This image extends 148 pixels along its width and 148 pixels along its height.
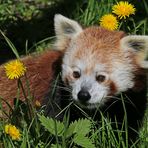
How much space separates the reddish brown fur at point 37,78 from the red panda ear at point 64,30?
101 millimetres

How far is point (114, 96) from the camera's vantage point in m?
4.88

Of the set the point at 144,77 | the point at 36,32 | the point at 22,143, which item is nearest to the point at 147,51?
the point at 144,77

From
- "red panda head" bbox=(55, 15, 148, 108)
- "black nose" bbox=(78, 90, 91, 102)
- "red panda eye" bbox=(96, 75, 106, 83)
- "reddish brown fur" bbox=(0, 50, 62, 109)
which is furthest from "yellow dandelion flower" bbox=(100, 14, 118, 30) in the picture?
"black nose" bbox=(78, 90, 91, 102)

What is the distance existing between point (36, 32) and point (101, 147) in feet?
8.96

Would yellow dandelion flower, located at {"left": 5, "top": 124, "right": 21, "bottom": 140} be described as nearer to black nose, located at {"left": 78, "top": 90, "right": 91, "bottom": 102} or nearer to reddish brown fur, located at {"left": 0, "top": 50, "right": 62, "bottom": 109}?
black nose, located at {"left": 78, "top": 90, "right": 91, "bottom": 102}

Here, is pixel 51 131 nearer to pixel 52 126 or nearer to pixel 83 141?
pixel 52 126

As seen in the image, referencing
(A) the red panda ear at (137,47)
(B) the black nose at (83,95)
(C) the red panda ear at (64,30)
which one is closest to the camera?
(B) the black nose at (83,95)

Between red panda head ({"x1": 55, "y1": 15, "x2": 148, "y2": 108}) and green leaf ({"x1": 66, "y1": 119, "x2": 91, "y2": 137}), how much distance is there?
0.32 metres

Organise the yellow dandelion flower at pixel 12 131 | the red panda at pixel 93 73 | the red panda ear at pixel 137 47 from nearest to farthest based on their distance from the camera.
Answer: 1. the yellow dandelion flower at pixel 12 131
2. the red panda at pixel 93 73
3. the red panda ear at pixel 137 47

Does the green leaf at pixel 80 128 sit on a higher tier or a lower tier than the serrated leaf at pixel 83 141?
higher

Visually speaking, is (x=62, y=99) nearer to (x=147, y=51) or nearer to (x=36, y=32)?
(x=147, y=51)

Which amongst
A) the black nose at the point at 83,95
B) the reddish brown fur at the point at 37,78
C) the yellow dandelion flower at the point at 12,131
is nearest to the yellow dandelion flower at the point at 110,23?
the reddish brown fur at the point at 37,78

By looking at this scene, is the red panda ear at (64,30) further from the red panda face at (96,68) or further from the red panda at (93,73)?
the red panda face at (96,68)

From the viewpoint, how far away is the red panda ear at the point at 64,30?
5031 mm
